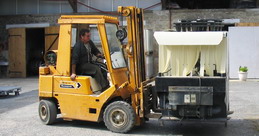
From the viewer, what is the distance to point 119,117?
24.0 feet

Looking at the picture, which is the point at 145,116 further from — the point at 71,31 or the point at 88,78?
the point at 71,31

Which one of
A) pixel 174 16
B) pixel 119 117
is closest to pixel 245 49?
pixel 174 16

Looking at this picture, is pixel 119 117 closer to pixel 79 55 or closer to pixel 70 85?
pixel 70 85

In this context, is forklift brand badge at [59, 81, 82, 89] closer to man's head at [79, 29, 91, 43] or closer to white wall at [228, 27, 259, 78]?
man's head at [79, 29, 91, 43]

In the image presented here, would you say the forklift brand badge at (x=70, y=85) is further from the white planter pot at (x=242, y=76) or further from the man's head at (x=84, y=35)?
the white planter pot at (x=242, y=76)

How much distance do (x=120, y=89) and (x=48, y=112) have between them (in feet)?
5.95

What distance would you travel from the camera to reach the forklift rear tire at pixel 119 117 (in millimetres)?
7156

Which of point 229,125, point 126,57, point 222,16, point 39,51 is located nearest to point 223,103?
point 229,125

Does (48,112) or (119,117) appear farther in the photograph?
(48,112)

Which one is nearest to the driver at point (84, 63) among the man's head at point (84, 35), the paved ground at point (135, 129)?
the man's head at point (84, 35)

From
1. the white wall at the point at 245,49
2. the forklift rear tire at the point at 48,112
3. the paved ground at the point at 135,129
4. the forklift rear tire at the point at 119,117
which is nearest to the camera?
the forklift rear tire at the point at 119,117

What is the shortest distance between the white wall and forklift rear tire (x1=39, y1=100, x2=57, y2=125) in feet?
38.1

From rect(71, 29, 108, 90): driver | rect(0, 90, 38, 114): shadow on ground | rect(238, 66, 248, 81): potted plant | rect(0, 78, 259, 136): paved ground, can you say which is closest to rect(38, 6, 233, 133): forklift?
rect(71, 29, 108, 90): driver

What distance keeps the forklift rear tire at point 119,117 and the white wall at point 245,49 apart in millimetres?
11577
